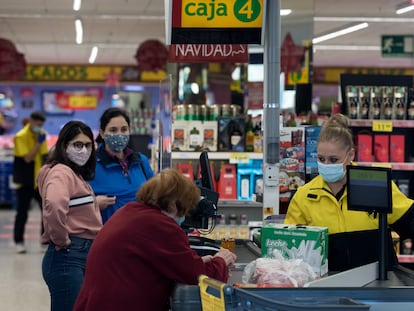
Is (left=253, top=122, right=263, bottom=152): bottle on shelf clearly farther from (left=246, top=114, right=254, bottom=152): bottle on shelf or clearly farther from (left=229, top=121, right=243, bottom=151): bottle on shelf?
(left=229, top=121, right=243, bottom=151): bottle on shelf

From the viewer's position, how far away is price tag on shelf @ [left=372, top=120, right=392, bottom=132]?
7.18 metres

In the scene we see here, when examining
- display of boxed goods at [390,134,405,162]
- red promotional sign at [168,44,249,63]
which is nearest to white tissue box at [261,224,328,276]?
red promotional sign at [168,44,249,63]

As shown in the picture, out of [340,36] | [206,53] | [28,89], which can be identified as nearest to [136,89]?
[28,89]

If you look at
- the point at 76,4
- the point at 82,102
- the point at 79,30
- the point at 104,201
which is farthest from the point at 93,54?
the point at 104,201

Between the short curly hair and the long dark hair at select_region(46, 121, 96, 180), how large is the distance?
5.17 ft

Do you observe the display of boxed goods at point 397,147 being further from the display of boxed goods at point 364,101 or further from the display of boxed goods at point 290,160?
the display of boxed goods at point 290,160

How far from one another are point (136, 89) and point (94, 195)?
73.2 ft

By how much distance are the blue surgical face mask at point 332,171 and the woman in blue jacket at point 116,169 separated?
1657 mm

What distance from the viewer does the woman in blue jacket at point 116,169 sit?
16.2 ft

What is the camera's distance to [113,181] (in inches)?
196

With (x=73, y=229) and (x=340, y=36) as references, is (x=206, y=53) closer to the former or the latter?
(x=73, y=229)

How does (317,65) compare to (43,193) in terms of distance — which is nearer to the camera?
(43,193)

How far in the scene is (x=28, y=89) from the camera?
2622 cm

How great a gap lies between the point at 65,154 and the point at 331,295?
2395mm
